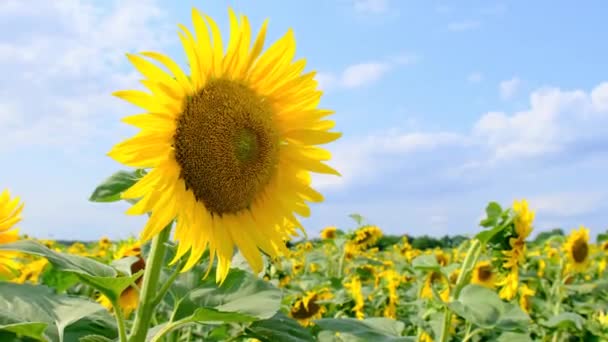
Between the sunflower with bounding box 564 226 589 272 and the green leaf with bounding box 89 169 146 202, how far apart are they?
6519 mm

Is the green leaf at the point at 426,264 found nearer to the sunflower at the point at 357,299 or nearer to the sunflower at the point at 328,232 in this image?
the sunflower at the point at 357,299

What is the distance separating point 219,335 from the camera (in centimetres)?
279

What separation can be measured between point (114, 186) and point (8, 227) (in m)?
1.02

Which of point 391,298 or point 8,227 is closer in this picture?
point 8,227

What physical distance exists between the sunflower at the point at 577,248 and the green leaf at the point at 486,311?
4.53 m

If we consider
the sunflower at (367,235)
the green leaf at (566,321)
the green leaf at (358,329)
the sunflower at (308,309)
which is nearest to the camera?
the green leaf at (358,329)

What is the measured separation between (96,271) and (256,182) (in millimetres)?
594

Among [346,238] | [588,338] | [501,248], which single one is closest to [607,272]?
[346,238]

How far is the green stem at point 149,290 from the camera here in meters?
1.83

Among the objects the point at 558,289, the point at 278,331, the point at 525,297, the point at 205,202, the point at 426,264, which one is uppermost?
the point at 558,289

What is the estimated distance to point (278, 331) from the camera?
209cm

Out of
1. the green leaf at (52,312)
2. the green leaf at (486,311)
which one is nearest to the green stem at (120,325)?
the green leaf at (52,312)

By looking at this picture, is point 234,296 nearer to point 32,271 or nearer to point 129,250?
point 129,250

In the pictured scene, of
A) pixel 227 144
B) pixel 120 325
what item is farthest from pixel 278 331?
pixel 227 144
